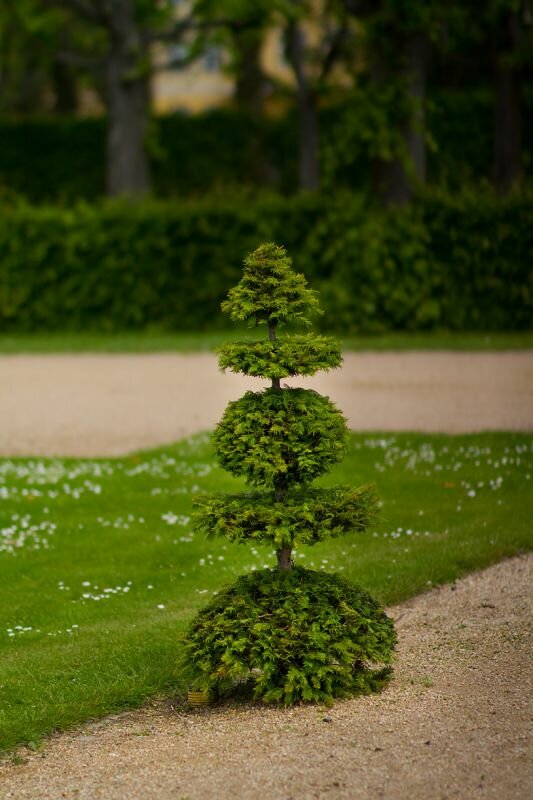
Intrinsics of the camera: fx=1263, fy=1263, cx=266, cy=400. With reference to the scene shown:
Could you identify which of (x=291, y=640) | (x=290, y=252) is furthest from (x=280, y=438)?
(x=290, y=252)

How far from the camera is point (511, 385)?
1512 cm

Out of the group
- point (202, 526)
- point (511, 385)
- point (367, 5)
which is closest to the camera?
point (202, 526)

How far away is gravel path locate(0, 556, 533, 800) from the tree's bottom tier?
741 millimetres

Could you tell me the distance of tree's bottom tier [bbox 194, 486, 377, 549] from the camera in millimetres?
5527

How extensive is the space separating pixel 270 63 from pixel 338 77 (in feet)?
110

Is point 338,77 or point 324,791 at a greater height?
point 338,77

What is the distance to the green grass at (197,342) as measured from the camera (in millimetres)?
18766

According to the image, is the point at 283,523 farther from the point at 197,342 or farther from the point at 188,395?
the point at 197,342

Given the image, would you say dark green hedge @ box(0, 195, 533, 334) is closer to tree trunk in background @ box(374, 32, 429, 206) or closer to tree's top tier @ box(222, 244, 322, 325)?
tree trunk in background @ box(374, 32, 429, 206)

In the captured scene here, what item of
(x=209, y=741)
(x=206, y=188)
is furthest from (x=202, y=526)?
(x=206, y=188)

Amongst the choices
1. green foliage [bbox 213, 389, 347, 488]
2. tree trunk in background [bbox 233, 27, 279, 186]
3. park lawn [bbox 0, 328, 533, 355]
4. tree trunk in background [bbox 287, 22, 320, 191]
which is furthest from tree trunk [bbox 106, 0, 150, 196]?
green foliage [bbox 213, 389, 347, 488]

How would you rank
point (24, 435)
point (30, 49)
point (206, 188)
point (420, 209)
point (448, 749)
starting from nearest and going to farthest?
point (448, 749)
point (24, 435)
point (420, 209)
point (206, 188)
point (30, 49)

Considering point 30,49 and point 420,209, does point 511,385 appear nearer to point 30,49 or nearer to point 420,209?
point 420,209

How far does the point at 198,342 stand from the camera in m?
19.6
